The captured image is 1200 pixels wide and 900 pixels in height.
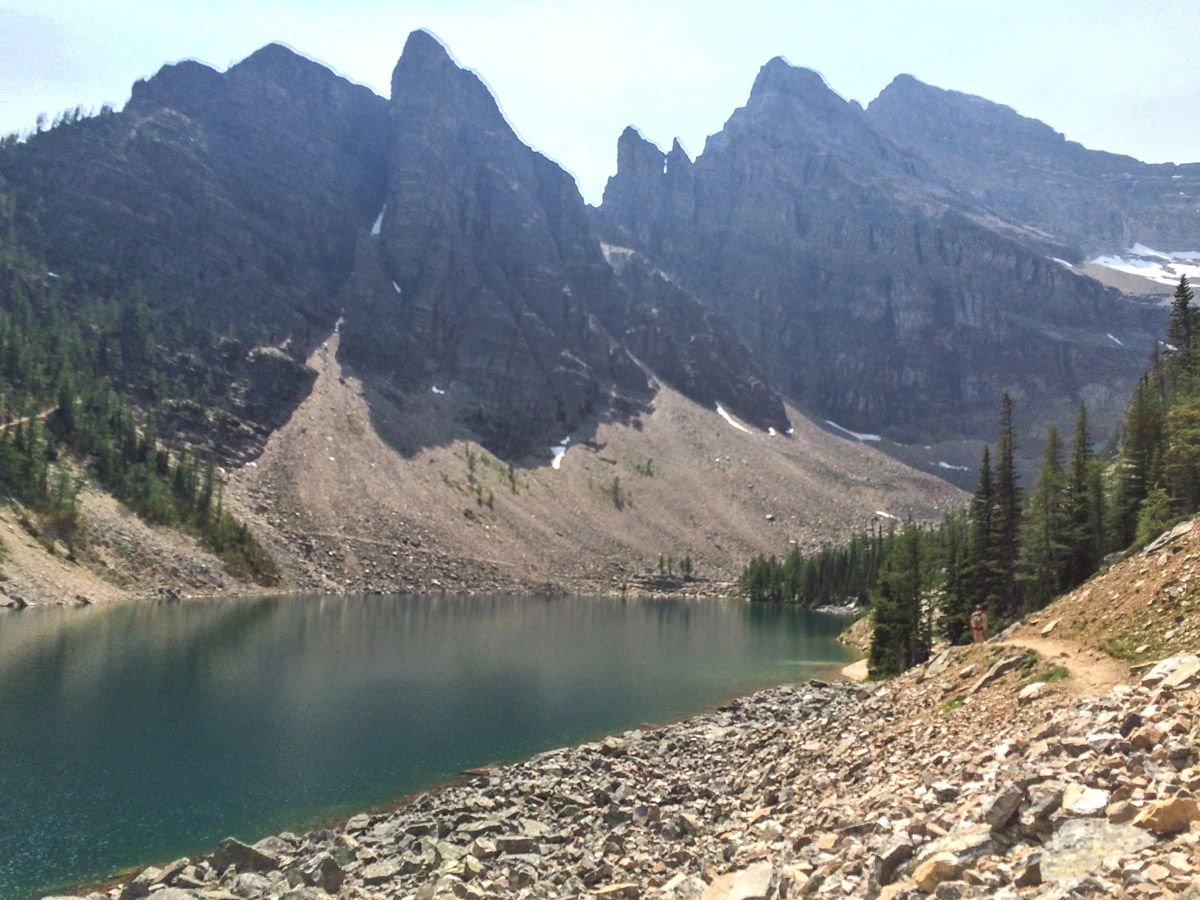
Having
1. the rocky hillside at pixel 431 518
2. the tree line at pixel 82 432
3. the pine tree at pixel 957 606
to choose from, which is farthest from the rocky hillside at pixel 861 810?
the rocky hillside at pixel 431 518

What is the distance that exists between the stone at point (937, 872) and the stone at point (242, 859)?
18.7 m

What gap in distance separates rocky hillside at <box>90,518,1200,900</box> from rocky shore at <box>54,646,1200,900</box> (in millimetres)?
51

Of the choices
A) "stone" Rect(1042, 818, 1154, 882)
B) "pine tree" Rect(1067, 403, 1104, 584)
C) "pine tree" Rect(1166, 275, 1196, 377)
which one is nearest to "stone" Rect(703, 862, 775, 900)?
"stone" Rect(1042, 818, 1154, 882)

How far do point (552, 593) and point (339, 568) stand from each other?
36.6 metres

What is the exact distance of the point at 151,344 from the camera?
163000 mm

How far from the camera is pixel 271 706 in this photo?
48.6 meters

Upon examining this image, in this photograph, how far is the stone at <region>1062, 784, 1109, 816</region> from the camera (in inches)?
448

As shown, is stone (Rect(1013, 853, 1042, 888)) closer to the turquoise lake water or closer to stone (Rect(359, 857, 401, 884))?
stone (Rect(359, 857, 401, 884))

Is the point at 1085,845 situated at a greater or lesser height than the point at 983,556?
greater

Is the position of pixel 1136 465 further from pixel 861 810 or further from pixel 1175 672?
pixel 861 810

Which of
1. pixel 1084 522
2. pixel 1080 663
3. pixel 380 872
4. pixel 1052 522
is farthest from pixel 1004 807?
pixel 1084 522

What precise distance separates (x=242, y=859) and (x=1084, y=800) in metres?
21.4

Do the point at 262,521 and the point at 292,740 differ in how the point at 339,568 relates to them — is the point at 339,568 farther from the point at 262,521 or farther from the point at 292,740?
the point at 292,740

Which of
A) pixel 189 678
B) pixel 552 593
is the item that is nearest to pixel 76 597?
pixel 189 678
